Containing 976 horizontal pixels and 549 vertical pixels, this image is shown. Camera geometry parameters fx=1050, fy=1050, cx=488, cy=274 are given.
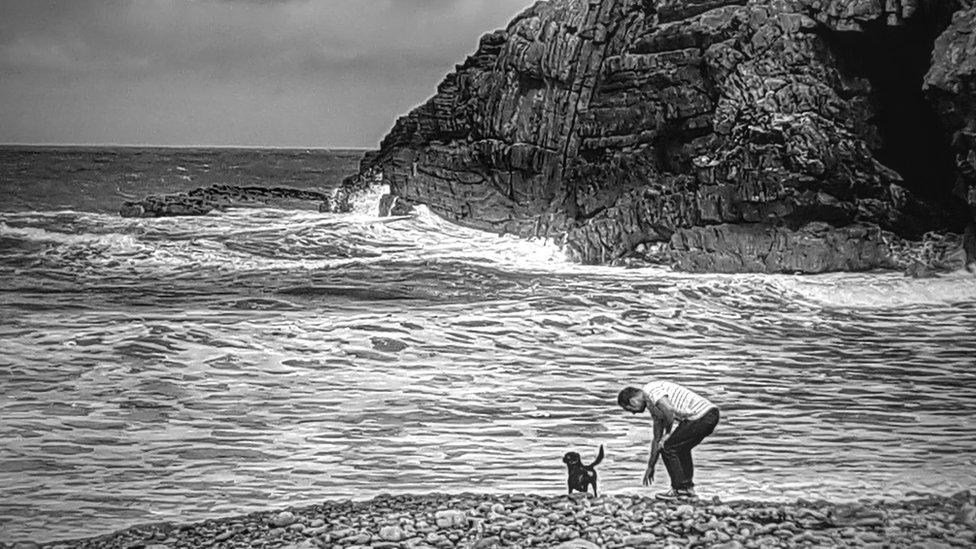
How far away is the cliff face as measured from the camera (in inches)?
389

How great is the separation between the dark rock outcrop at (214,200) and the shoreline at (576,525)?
11136 mm

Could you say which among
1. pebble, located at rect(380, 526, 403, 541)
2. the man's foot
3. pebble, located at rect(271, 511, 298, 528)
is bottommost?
pebble, located at rect(271, 511, 298, 528)

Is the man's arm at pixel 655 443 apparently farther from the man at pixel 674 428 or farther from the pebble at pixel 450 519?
the pebble at pixel 450 519

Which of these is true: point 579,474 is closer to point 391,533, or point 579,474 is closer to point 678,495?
point 678,495

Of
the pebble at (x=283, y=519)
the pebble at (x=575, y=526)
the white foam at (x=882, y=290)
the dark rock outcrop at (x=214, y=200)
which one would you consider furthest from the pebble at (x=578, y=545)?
the dark rock outcrop at (x=214, y=200)

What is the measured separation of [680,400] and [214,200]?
14627 millimetres

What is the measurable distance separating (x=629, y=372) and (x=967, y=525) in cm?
228

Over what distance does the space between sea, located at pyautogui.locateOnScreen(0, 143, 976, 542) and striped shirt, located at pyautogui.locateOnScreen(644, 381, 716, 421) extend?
0.86 ft

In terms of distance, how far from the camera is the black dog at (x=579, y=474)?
165 inches

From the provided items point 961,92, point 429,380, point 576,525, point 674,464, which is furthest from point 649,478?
point 961,92

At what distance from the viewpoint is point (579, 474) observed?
421cm

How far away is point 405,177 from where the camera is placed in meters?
15.7

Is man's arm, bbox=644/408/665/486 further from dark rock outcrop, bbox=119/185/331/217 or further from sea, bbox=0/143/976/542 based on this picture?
dark rock outcrop, bbox=119/185/331/217

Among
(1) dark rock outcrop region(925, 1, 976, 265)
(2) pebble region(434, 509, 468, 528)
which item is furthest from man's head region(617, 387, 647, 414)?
(1) dark rock outcrop region(925, 1, 976, 265)
